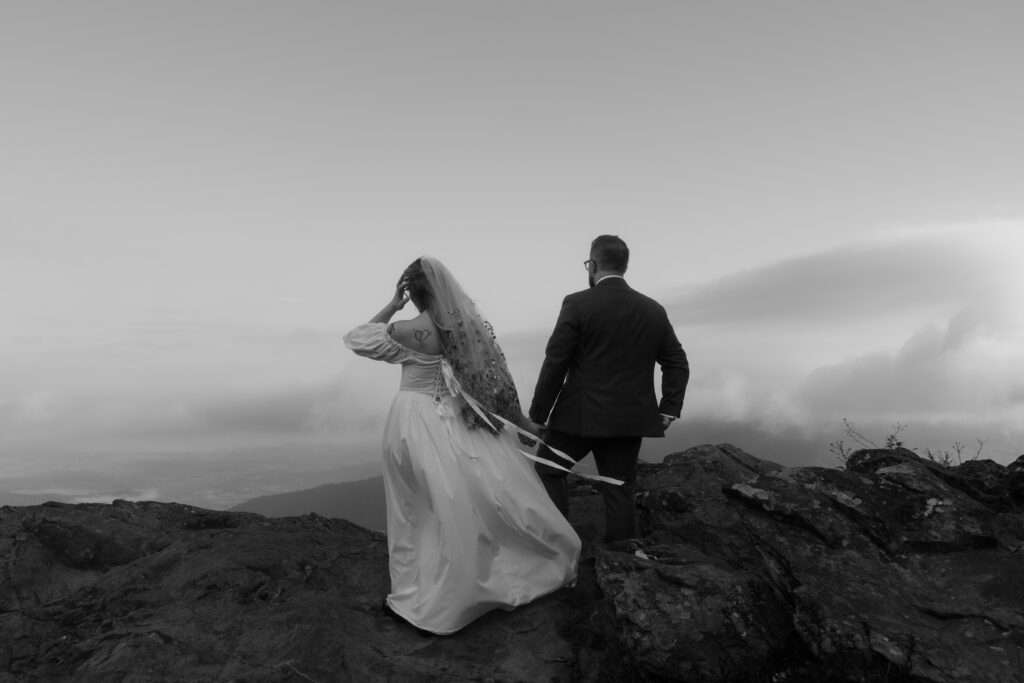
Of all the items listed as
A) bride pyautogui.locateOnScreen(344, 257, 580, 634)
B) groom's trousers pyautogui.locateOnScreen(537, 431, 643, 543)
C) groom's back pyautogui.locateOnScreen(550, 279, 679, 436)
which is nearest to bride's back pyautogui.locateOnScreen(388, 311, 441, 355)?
bride pyautogui.locateOnScreen(344, 257, 580, 634)

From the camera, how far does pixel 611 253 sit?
20.3 ft

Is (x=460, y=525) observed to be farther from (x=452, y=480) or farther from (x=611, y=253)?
(x=611, y=253)

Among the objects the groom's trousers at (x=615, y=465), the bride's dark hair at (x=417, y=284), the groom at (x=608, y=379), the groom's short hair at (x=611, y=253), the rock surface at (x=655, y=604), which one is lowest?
the rock surface at (x=655, y=604)

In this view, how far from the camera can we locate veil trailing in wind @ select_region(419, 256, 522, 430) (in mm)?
6020

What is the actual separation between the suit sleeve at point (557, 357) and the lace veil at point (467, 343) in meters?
0.41

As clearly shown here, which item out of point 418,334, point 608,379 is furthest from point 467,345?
point 608,379

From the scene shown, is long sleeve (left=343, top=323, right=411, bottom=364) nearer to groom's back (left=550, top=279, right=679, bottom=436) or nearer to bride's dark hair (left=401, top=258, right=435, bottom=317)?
bride's dark hair (left=401, top=258, right=435, bottom=317)

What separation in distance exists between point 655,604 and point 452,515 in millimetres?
1891

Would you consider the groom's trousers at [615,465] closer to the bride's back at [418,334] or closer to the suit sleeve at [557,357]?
the suit sleeve at [557,357]

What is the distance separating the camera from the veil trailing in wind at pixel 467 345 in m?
6.02

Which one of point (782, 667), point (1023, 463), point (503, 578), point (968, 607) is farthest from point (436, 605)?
point (1023, 463)

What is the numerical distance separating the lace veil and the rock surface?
5.90 feet

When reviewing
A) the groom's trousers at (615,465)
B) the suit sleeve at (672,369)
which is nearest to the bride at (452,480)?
the groom's trousers at (615,465)

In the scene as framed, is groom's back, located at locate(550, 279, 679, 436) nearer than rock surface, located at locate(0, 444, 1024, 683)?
No
